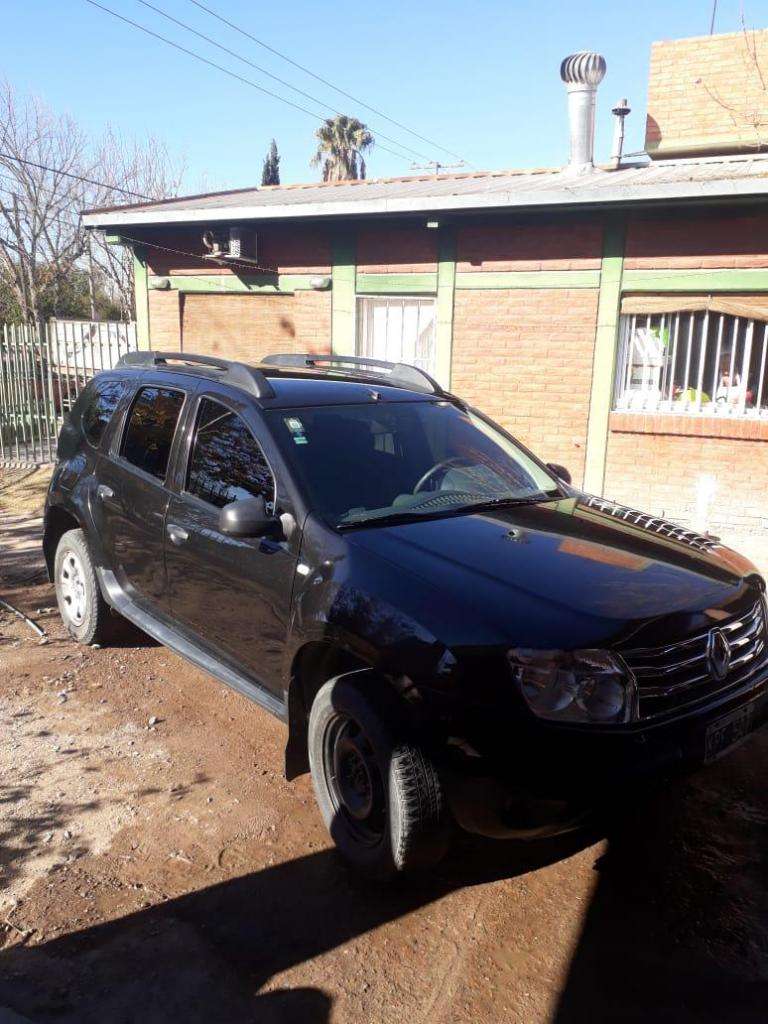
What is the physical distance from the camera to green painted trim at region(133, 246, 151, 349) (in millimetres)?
12031

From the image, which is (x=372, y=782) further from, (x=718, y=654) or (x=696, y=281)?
(x=696, y=281)

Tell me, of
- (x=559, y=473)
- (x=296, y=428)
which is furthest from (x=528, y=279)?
(x=296, y=428)

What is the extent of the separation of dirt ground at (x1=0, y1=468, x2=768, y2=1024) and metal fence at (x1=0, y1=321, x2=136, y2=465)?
8774 millimetres

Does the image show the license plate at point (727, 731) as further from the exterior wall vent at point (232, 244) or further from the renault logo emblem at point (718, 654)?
the exterior wall vent at point (232, 244)

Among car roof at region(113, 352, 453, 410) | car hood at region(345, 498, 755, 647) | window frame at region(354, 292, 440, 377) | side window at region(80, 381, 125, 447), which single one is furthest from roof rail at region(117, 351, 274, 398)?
window frame at region(354, 292, 440, 377)

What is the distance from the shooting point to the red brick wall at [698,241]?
26.2 ft

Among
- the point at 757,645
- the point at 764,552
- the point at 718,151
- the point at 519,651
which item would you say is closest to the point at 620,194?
the point at 764,552

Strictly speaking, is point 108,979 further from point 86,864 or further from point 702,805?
point 702,805

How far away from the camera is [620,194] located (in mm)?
8031

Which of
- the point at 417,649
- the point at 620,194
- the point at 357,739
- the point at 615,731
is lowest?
the point at 357,739

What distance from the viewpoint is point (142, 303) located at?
12172mm

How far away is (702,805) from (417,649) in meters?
1.74

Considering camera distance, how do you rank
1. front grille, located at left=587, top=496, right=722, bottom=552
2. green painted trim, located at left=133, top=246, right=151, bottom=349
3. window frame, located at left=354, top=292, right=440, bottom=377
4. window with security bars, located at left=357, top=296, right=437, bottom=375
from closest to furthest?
front grille, located at left=587, top=496, right=722, bottom=552 → window frame, located at left=354, top=292, right=440, bottom=377 → window with security bars, located at left=357, top=296, right=437, bottom=375 → green painted trim, located at left=133, top=246, right=151, bottom=349

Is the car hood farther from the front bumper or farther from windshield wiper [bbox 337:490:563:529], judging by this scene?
the front bumper
